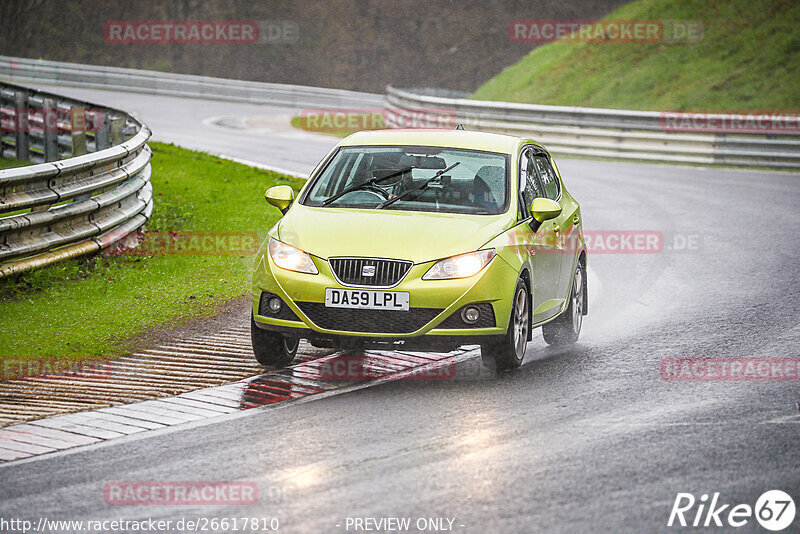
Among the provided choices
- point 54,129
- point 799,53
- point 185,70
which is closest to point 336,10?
point 185,70

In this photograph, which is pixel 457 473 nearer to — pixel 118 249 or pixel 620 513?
pixel 620 513

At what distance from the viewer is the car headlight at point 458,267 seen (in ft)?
26.9

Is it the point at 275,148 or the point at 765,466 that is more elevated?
the point at 765,466

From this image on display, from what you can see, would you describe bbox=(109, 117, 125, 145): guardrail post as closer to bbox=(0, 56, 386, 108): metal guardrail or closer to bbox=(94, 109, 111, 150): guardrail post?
bbox=(94, 109, 111, 150): guardrail post

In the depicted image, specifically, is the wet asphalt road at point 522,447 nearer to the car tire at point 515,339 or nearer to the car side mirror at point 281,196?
the car tire at point 515,339

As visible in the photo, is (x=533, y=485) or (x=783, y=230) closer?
(x=533, y=485)

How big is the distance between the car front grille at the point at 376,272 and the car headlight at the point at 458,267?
17 centimetres

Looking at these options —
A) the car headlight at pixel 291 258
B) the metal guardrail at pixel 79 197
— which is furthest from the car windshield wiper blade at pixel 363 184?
the metal guardrail at pixel 79 197

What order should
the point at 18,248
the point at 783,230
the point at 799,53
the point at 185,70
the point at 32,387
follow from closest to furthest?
the point at 32,387 → the point at 18,248 → the point at 783,230 → the point at 799,53 → the point at 185,70

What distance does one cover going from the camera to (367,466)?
6316mm

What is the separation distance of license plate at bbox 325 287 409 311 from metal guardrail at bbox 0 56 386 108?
30.2 meters

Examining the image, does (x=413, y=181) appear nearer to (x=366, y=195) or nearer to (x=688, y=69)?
(x=366, y=195)

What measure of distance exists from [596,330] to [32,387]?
16.1 ft

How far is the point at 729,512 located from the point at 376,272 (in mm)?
3276
